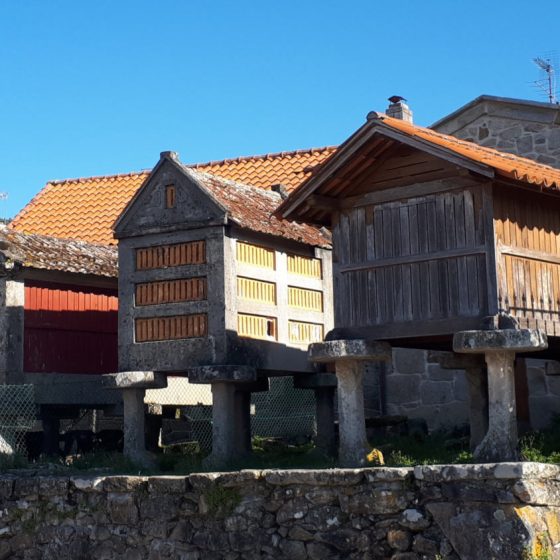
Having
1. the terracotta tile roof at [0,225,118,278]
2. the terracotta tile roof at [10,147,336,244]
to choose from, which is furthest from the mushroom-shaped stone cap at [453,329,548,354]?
the terracotta tile roof at [10,147,336,244]

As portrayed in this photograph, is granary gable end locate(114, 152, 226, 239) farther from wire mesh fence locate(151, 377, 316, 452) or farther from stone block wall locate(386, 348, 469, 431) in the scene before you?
stone block wall locate(386, 348, 469, 431)

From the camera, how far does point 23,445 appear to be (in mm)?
12867

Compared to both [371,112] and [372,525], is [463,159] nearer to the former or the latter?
[371,112]

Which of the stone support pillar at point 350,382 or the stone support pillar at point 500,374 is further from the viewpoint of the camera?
the stone support pillar at point 350,382

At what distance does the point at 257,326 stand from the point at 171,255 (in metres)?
1.16

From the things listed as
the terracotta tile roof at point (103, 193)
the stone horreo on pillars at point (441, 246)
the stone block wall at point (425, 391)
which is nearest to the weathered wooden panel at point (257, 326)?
the stone horreo on pillars at point (441, 246)

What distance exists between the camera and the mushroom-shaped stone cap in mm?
9188

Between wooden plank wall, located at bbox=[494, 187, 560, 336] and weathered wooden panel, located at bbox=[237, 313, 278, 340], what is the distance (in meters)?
2.83

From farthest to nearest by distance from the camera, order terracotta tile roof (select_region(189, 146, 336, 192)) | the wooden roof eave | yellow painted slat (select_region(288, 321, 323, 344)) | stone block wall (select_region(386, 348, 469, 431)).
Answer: terracotta tile roof (select_region(189, 146, 336, 192)) < stone block wall (select_region(386, 348, 469, 431)) < yellow painted slat (select_region(288, 321, 323, 344)) < the wooden roof eave

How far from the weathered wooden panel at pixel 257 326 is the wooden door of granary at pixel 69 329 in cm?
306

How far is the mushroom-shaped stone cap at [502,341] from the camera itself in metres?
9.19

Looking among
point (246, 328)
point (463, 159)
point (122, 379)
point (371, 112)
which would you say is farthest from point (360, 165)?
point (122, 379)

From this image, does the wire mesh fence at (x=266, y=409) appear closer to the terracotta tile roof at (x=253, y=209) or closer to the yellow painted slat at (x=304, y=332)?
the yellow painted slat at (x=304, y=332)

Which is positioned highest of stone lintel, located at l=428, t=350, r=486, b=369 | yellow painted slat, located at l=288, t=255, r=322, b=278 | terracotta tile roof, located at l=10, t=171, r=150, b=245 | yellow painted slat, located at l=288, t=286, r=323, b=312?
terracotta tile roof, located at l=10, t=171, r=150, b=245
